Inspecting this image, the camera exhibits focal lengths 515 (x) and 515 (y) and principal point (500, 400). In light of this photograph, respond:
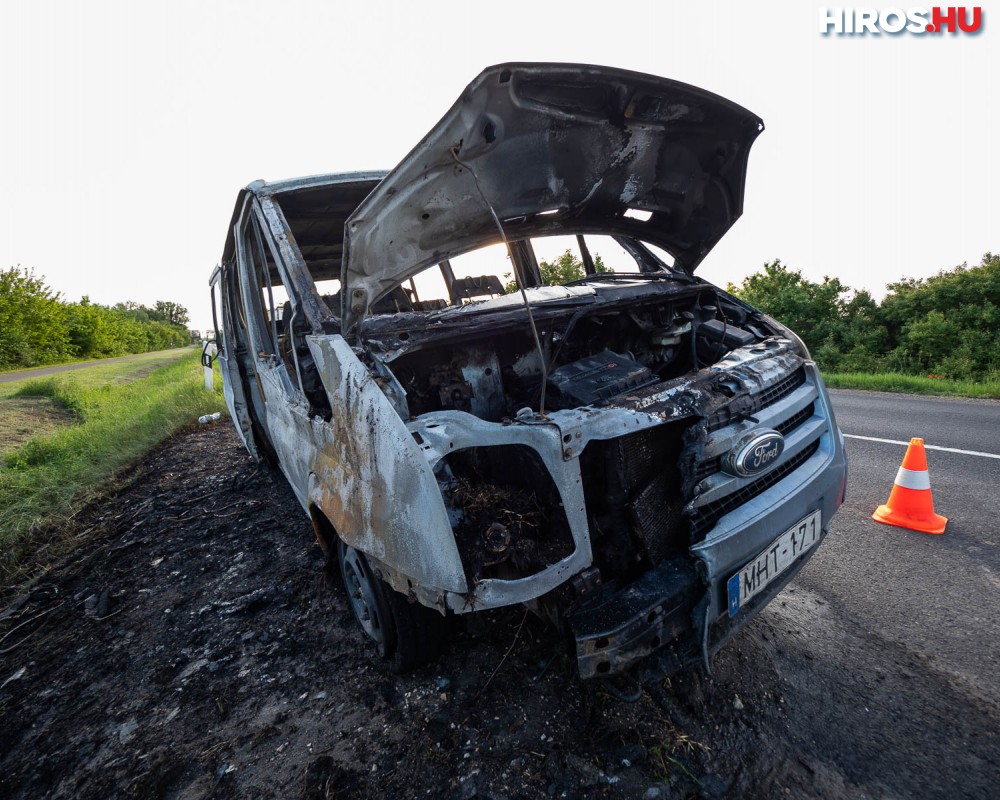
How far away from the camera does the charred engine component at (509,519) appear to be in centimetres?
157

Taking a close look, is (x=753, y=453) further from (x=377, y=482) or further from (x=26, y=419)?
(x=26, y=419)

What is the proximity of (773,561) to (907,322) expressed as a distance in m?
16.3

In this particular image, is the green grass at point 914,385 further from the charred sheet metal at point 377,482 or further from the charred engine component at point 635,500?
the charred sheet metal at point 377,482

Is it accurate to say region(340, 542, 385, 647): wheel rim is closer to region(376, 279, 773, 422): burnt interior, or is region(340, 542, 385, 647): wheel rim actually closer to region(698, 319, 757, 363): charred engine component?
region(376, 279, 773, 422): burnt interior

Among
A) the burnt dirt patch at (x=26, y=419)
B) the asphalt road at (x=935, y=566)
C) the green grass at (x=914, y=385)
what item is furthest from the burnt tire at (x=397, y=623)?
the green grass at (x=914, y=385)

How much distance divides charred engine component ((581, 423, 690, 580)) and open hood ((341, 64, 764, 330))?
43.3 inches

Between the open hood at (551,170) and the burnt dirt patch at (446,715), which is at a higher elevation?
the open hood at (551,170)

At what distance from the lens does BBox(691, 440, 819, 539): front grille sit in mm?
1792

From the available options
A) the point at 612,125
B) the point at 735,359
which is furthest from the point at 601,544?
the point at 612,125

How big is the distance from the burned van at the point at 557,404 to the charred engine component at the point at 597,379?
0.5 inches

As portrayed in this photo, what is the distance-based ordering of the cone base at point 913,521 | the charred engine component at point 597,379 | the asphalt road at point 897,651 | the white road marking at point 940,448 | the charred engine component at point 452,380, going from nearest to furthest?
the asphalt road at point 897,651
the charred engine component at point 597,379
the charred engine component at point 452,380
the cone base at point 913,521
the white road marking at point 940,448

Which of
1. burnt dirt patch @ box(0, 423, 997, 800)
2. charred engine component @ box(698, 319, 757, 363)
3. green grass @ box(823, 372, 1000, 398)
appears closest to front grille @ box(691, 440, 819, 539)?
burnt dirt patch @ box(0, 423, 997, 800)

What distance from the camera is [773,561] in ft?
6.13

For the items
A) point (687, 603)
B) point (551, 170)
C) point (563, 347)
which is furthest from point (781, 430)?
point (551, 170)
